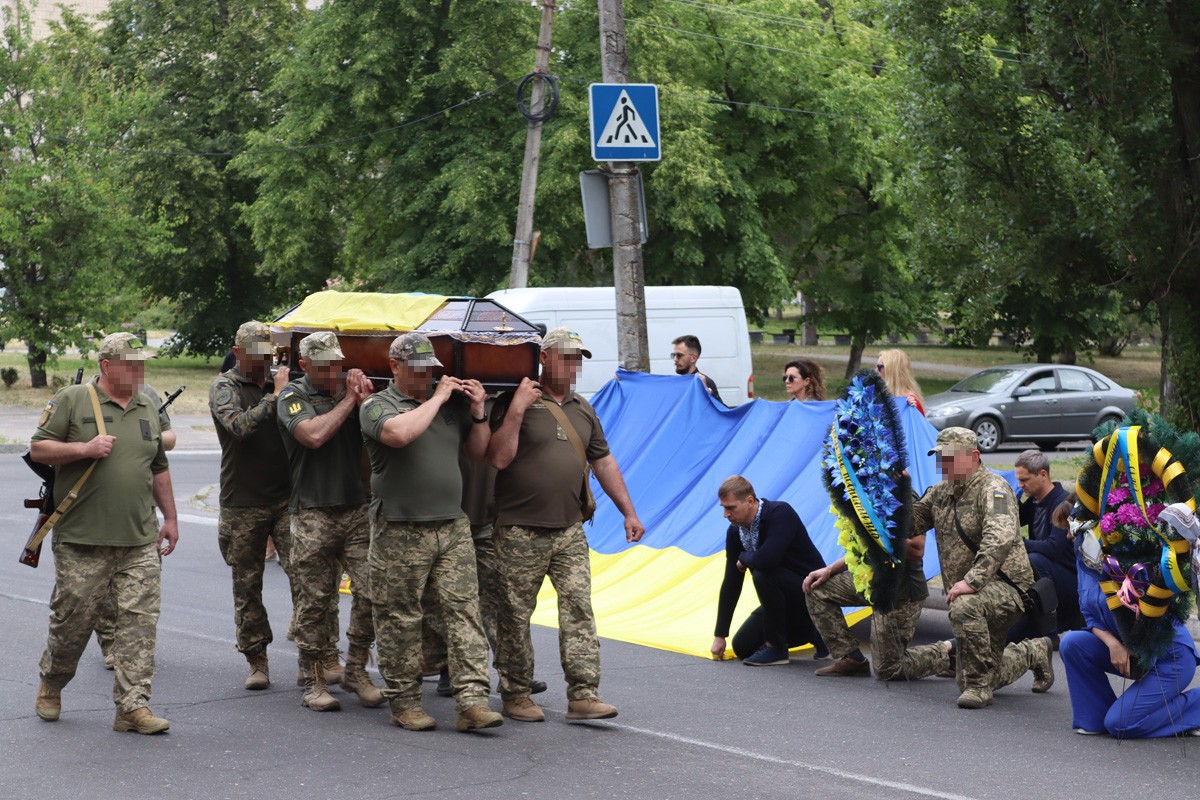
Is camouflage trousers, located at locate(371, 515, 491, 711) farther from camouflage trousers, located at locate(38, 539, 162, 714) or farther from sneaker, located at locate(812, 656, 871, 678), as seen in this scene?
sneaker, located at locate(812, 656, 871, 678)

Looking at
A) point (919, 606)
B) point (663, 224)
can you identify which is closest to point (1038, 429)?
point (663, 224)

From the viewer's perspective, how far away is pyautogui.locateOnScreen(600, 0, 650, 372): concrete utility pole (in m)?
12.6

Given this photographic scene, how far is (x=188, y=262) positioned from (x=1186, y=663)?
133 ft

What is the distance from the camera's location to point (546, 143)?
1214 inches

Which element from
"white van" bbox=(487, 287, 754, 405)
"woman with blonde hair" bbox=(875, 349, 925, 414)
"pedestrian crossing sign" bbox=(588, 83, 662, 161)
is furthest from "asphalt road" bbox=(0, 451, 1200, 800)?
"white van" bbox=(487, 287, 754, 405)

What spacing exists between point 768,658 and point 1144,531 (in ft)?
9.02

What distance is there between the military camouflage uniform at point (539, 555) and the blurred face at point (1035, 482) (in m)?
3.17

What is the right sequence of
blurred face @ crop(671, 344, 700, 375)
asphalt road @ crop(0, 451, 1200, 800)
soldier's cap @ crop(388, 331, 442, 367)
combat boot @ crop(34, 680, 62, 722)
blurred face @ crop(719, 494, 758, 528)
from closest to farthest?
asphalt road @ crop(0, 451, 1200, 800)
soldier's cap @ crop(388, 331, 442, 367)
combat boot @ crop(34, 680, 62, 722)
blurred face @ crop(719, 494, 758, 528)
blurred face @ crop(671, 344, 700, 375)

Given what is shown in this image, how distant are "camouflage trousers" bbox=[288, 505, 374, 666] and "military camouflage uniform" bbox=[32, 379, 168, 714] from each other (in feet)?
2.43

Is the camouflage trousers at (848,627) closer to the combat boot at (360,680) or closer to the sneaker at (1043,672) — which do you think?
the sneaker at (1043,672)

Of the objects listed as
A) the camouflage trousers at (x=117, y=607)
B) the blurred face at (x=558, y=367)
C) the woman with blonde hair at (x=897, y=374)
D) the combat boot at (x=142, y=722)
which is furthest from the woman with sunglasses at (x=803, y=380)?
the combat boot at (x=142, y=722)

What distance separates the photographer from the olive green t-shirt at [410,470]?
6.87 meters

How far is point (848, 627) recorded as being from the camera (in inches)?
349

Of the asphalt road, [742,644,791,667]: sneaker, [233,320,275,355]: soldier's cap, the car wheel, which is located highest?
[233,320,275,355]: soldier's cap
